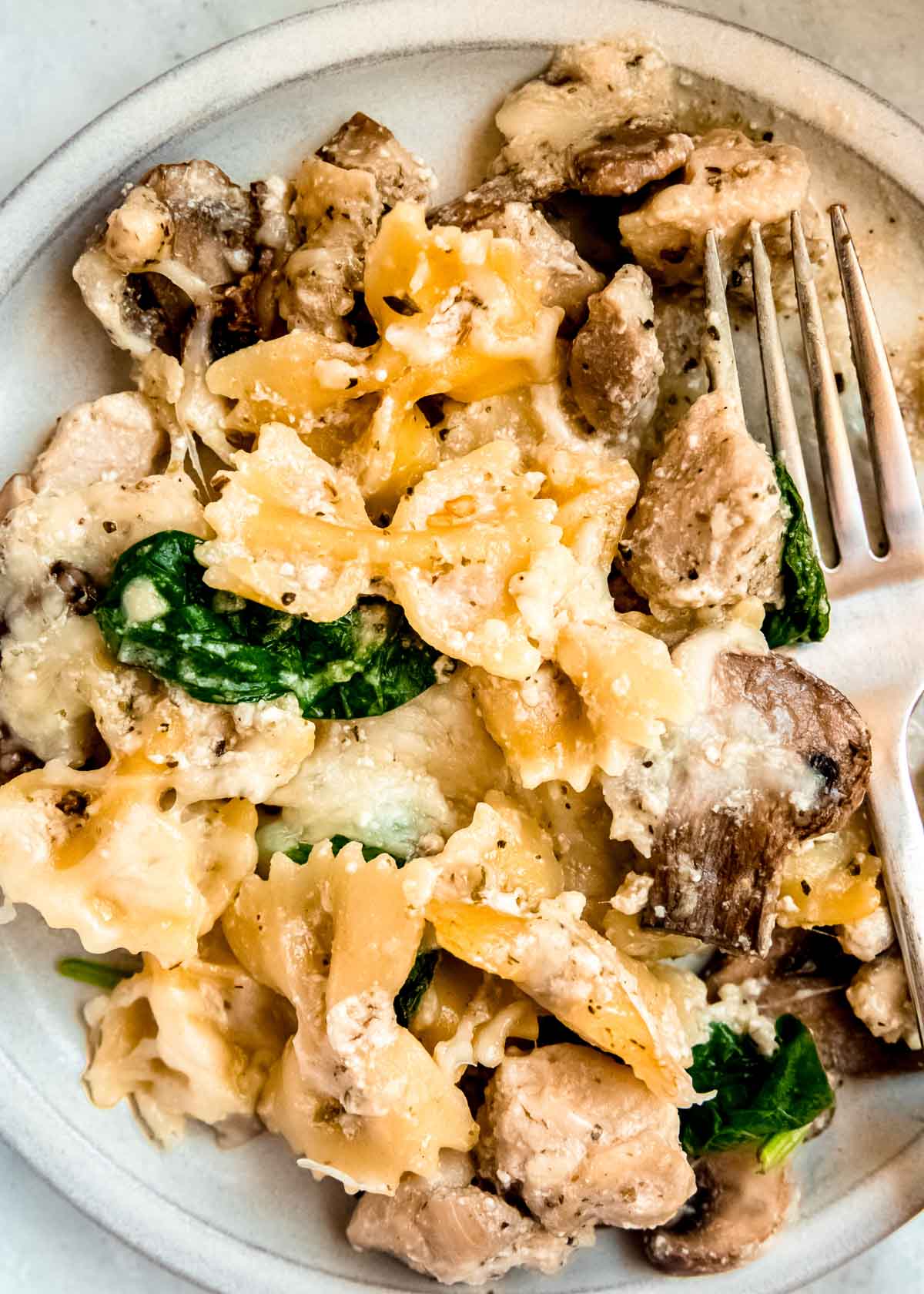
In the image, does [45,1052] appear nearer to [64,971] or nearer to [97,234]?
[64,971]

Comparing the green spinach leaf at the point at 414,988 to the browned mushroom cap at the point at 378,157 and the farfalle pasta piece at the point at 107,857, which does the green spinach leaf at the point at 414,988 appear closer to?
the farfalle pasta piece at the point at 107,857

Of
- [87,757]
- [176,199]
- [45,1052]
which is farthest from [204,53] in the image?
[45,1052]

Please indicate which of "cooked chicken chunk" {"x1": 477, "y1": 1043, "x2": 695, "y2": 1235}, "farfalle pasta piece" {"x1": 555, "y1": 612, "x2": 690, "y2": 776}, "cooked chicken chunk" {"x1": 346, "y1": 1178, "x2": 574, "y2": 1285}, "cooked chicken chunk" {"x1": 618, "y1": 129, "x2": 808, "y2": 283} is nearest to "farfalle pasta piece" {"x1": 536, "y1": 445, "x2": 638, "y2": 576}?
"farfalle pasta piece" {"x1": 555, "y1": 612, "x2": 690, "y2": 776}

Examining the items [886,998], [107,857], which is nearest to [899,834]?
[886,998]

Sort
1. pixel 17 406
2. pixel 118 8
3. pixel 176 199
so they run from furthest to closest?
pixel 118 8, pixel 17 406, pixel 176 199

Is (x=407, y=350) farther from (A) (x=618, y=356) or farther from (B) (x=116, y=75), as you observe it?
(B) (x=116, y=75)
